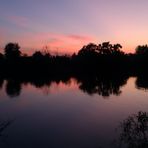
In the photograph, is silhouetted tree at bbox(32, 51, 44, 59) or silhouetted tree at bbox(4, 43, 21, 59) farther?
silhouetted tree at bbox(4, 43, 21, 59)

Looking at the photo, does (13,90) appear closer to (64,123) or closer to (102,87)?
(102,87)

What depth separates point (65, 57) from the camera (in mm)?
102812

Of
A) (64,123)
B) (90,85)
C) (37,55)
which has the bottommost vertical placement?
(90,85)

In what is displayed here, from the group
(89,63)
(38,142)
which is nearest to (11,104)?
(38,142)

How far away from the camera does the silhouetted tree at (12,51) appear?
Result: 93.7m

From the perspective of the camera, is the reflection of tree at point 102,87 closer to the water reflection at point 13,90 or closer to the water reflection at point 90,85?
the water reflection at point 90,85

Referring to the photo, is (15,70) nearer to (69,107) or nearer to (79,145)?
(69,107)

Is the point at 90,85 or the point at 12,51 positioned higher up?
the point at 12,51

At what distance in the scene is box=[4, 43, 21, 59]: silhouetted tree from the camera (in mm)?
93700

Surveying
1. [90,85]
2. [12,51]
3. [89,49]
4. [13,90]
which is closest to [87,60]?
[89,49]

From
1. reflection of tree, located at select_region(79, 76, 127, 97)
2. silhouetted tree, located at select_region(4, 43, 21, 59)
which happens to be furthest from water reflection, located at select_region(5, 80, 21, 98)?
silhouetted tree, located at select_region(4, 43, 21, 59)

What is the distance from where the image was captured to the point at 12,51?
96500 millimetres

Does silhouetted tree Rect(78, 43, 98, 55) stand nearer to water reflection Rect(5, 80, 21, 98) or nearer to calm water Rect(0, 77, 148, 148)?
water reflection Rect(5, 80, 21, 98)

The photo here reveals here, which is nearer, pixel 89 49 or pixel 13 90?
pixel 13 90
